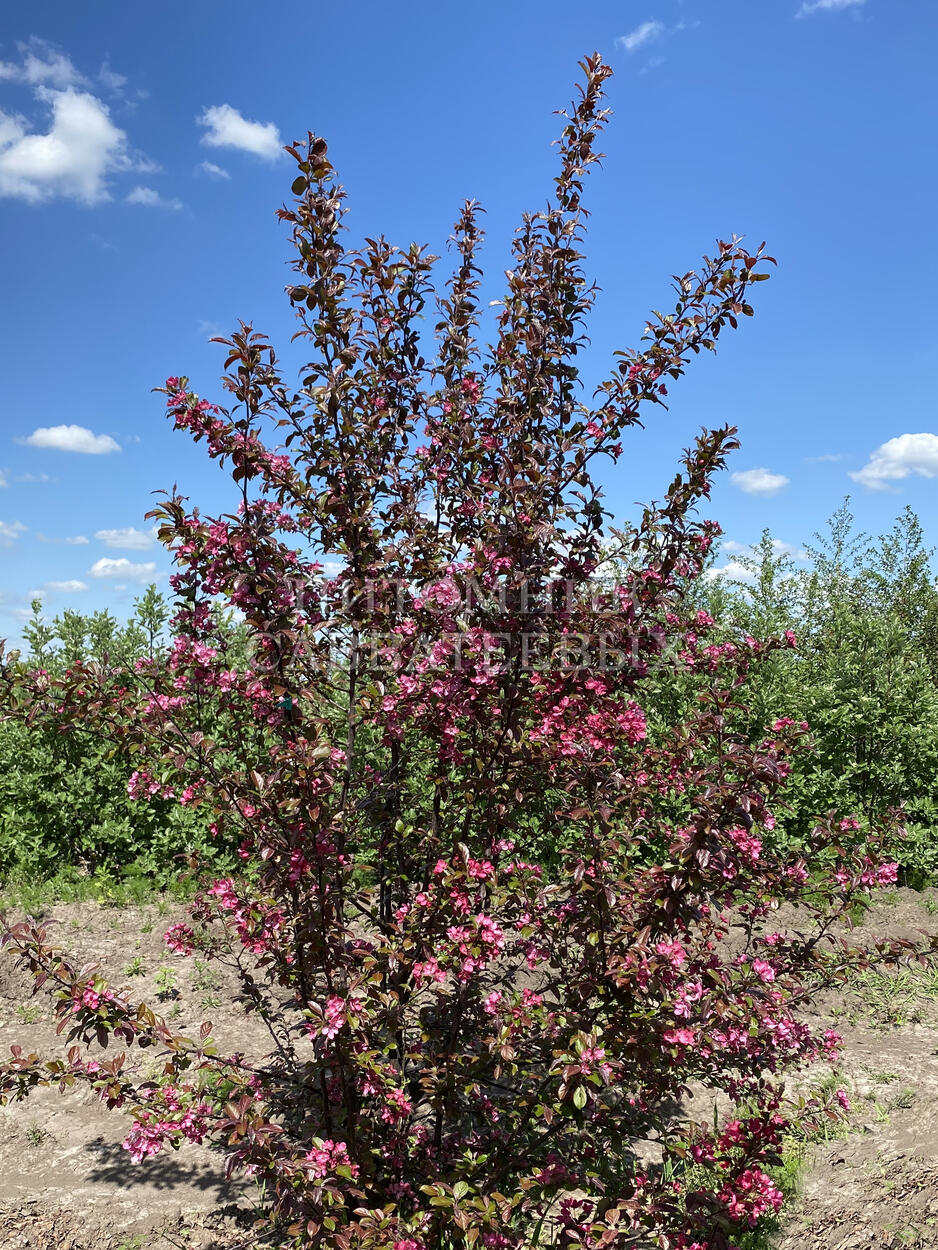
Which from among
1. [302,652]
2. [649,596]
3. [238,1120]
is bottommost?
[238,1120]

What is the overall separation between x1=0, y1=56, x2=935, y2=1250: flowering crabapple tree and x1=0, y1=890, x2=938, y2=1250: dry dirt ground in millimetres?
296

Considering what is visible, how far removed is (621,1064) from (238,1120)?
3.61 feet

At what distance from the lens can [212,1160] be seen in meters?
3.70

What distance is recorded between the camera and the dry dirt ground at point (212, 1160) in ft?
10.6

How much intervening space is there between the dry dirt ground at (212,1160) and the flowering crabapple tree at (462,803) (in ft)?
0.97

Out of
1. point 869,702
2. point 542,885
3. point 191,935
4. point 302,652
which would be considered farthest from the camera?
point 869,702

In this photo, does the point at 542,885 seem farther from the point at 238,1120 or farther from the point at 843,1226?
the point at 843,1226

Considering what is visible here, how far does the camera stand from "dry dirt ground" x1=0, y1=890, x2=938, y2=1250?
3217mm

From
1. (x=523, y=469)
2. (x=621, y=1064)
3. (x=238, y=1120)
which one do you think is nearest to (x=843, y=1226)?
(x=621, y=1064)

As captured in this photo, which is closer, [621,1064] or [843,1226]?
[621,1064]

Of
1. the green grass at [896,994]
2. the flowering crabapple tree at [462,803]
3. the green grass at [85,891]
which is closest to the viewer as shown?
the flowering crabapple tree at [462,803]

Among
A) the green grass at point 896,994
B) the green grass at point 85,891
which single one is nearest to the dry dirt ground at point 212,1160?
the green grass at point 896,994

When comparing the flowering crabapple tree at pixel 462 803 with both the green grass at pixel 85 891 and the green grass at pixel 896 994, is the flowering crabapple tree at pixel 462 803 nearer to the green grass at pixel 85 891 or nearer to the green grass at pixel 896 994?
the green grass at pixel 896 994

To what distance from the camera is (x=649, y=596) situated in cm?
326
